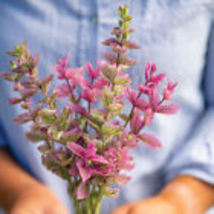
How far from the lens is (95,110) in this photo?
0.25m

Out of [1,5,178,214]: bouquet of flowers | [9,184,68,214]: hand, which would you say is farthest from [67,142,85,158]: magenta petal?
[9,184,68,214]: hand

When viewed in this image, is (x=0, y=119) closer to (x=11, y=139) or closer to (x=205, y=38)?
(x=11, y=139)

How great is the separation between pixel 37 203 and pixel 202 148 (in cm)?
23

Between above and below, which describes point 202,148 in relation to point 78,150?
below

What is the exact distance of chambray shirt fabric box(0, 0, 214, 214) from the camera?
0.44 meters

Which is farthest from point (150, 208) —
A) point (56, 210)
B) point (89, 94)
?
point (89, 94)

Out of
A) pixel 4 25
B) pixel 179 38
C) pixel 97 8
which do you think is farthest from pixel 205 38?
pixel 4 25

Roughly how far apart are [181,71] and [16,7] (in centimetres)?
Result: 22

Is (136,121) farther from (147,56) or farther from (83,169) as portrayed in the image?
(147,56)

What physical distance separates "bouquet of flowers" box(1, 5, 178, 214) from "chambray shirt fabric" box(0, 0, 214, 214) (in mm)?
190

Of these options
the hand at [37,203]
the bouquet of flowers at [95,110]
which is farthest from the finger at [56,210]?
the bouquet of flowers at [95,110]

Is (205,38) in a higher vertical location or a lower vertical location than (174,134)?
higher

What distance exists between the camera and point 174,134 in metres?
0.52

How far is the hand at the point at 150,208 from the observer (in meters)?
0.39
